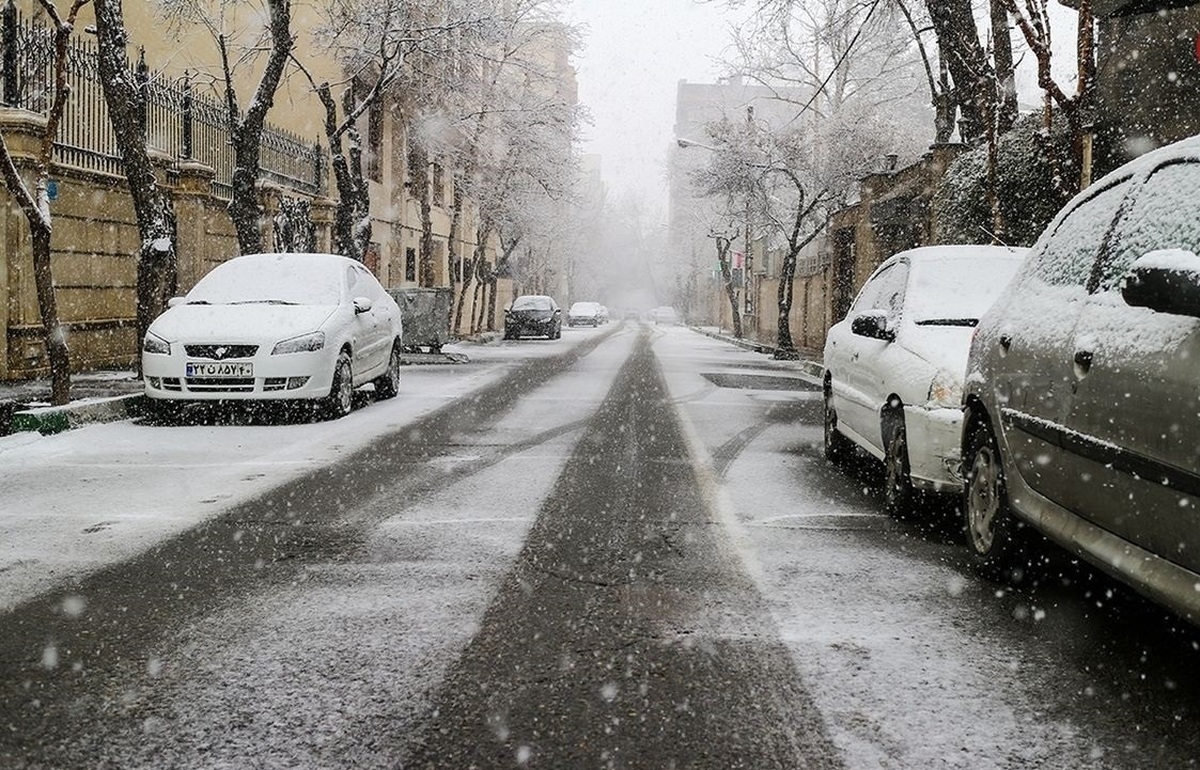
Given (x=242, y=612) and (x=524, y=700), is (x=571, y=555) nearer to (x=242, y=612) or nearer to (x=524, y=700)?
(x=242, y=612)

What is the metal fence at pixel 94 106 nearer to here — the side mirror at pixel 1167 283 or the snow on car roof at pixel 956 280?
the snow on car roof at pixel 956 280

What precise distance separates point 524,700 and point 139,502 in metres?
4.29

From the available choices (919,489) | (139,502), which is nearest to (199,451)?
(139,502)

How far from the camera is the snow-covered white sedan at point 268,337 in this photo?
1100cm

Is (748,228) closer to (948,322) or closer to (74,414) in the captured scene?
(74,414)

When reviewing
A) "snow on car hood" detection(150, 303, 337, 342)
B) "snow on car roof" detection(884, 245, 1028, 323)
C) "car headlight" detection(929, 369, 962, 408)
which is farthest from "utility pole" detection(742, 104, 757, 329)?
"car headlight" detection(929, 369, 962, 408)

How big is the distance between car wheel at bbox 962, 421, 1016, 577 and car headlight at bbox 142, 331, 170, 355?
26.6ft

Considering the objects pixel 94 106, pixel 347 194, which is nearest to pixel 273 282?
pixel 94 106

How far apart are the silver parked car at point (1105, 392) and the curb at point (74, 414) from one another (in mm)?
8099

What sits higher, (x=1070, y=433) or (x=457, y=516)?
(x=1070, y=433)

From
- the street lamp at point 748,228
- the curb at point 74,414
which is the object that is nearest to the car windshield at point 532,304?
the street lamp at point 748,228

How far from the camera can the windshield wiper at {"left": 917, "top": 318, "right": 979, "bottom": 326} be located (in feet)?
22.9

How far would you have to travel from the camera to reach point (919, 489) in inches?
246

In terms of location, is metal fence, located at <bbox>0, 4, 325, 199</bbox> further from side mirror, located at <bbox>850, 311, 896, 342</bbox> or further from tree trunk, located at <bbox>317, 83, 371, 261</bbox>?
side mirror, located at <bbox>850, 311, 896, 342</bbox>
